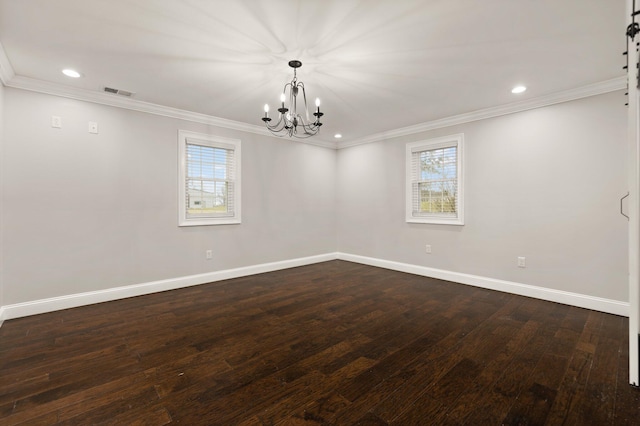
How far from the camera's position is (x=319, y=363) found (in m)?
2.19

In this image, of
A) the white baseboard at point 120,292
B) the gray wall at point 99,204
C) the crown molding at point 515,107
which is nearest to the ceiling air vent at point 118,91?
the gray wall at point 99,204

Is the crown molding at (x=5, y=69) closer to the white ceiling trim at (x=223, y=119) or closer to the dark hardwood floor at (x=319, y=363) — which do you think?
the white ceiling trim at (x=223, y=119)

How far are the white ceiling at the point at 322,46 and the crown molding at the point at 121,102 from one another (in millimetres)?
113

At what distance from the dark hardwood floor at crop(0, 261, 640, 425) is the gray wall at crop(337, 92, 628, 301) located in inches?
20.0

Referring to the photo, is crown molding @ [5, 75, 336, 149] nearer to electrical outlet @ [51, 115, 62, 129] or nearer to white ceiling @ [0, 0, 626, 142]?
white ceiling @ [0, 0, 626, 142]

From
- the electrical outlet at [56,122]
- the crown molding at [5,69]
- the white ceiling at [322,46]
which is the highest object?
the white ceiling at [322,46]

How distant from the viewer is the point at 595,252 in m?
3.32

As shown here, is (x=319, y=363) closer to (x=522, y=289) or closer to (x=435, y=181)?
(x=522, y=289)

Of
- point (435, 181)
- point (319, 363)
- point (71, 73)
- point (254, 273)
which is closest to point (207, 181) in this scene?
point (254, 273)

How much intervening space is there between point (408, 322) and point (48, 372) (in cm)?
303

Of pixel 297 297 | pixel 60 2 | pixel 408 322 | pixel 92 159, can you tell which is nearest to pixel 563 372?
pixel 408 322

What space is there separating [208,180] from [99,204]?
4.79ft

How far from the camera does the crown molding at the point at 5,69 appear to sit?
103 inches

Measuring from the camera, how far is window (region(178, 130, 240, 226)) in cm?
430
